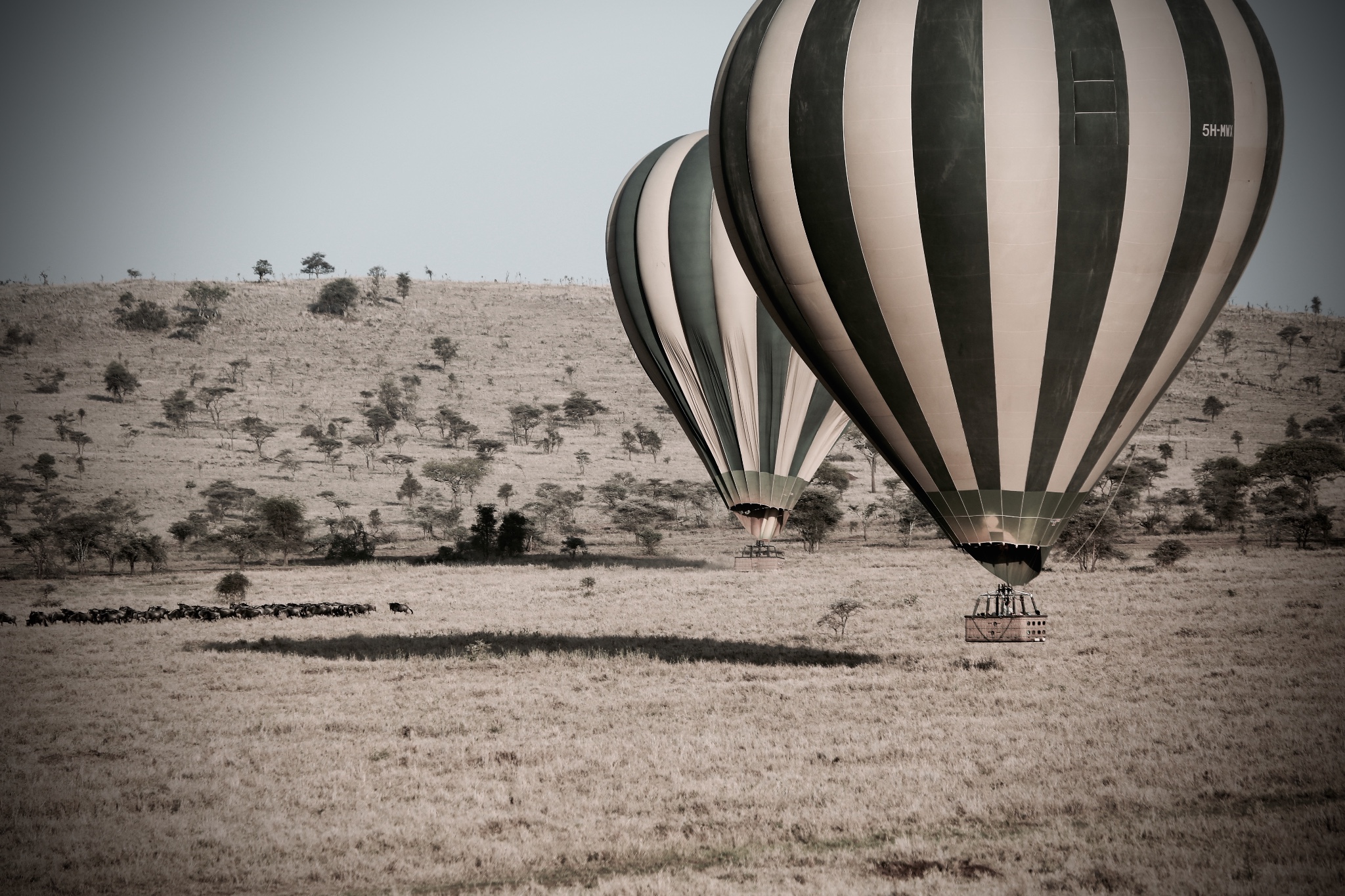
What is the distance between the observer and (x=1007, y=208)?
14906 millimetres

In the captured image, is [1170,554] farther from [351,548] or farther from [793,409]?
[351,548]

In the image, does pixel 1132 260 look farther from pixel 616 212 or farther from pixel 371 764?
pixel 616 212

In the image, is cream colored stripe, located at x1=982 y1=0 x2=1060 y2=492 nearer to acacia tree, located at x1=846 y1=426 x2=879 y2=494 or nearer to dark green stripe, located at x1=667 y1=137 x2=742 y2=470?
dark green stripe, located at x1=667 y1=137 x2=742 y2=470

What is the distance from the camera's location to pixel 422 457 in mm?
78688

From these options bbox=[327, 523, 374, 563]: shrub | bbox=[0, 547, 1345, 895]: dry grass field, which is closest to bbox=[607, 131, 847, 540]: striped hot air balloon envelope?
bbox=[0, 547, 1345, 895]: dry grass field

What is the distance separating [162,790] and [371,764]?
6.91 ft

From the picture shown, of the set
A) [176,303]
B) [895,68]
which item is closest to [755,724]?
[895,68]

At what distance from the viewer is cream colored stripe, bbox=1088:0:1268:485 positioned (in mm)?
15289

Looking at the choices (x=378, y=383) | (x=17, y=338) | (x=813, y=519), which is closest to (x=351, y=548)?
(x=813, y=519)

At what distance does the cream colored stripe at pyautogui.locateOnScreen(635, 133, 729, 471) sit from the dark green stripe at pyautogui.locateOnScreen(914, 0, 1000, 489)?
520 inches

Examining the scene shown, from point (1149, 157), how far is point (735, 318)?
43.9 ft

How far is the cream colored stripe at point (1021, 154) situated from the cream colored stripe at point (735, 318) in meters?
12.5

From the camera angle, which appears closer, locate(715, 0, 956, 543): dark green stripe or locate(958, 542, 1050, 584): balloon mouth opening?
locate(958, 542, 1050, 584): balloon mouth opening

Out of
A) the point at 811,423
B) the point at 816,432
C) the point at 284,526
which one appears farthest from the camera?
the point at 284,526
